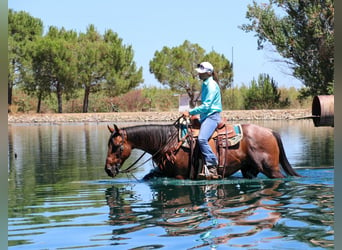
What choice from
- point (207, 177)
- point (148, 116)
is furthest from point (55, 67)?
point (207, 177)

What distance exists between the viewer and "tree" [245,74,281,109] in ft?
137

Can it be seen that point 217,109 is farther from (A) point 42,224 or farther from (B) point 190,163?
(A) point 42,224

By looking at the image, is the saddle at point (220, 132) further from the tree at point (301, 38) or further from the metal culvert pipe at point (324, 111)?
the tree at point (301, 38)

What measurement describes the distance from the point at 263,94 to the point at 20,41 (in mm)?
22954

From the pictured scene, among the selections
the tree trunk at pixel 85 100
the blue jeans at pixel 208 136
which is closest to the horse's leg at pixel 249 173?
the blue jeans at pixel 208 136

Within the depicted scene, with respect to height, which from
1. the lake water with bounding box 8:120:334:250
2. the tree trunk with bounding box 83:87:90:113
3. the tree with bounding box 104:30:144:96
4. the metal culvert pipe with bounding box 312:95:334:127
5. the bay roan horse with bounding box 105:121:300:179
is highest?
the tree with bounding box 104:30:144:96

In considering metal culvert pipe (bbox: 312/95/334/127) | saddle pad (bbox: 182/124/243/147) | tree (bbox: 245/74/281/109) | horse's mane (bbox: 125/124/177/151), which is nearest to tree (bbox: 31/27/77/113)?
tree (bbox: 245/74/281/109)

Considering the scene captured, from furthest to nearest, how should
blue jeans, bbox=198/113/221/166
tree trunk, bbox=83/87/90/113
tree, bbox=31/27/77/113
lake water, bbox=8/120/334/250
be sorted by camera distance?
tree trunk, bbox=83/87/90/113
tree, bbox=31/27/77/113
blue jeans, bbox=198/113/221/166
lake water, bbox=8/120/334/250

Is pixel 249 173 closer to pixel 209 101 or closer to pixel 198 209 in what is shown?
pixel 209 101

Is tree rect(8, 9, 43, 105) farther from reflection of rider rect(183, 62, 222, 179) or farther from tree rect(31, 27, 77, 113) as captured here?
reflection of rider rect(183, 62, 222, 179)

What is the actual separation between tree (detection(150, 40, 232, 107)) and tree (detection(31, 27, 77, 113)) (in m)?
6.79

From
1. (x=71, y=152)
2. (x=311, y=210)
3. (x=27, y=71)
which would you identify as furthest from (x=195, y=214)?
(x=27, y=71)

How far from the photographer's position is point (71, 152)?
66.8 feet

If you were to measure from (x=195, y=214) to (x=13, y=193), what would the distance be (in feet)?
13.2
